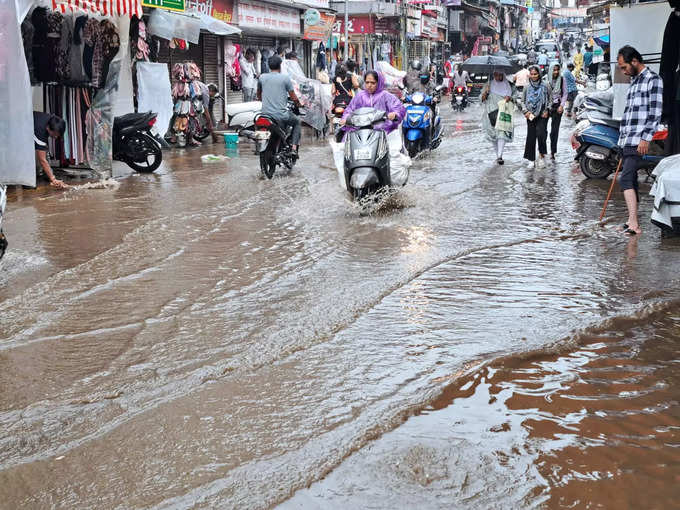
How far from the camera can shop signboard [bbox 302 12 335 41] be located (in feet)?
88.8

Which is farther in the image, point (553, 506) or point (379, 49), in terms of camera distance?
point (379, 49)

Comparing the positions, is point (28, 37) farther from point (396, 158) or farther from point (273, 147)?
point (396, 158)

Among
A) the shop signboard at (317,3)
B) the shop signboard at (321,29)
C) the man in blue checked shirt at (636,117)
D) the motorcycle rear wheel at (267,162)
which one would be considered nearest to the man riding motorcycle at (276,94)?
the motorcycle rear wheel at (267,162)

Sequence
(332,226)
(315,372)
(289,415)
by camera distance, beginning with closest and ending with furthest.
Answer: (289,415)
(315,372)
(332,226)

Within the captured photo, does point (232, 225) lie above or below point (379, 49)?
below

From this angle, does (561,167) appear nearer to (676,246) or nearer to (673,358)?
(676,246)

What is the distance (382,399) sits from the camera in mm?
3904

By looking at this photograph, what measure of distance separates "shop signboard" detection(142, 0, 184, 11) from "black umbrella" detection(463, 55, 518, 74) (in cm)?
562

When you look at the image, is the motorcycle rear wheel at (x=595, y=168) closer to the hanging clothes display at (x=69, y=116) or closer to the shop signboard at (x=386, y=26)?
the hanging clothes display at (x=69, y=116)

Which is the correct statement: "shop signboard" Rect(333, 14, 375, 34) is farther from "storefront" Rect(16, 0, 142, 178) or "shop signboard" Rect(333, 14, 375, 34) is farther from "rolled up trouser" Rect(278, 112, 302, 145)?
"storefront" Rect(16, 0, 142, 178)

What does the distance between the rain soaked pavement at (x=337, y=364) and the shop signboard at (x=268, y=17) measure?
15401 millimetres

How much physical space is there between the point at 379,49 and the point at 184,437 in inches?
1416

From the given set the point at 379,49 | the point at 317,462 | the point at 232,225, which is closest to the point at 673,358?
the point at 317,462

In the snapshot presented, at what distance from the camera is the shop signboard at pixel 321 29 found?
2708 centimetres
